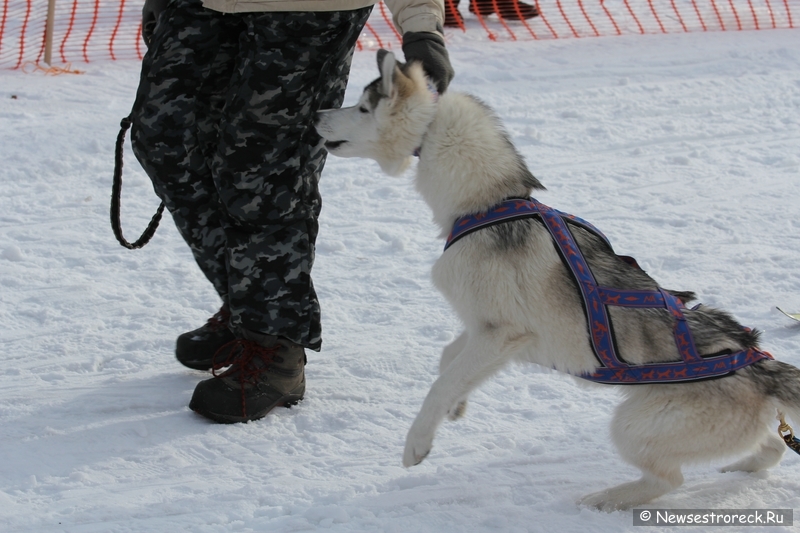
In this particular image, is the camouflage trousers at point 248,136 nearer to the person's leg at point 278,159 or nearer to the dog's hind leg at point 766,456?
the person's leg at point 278,159

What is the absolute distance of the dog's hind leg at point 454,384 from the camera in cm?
248

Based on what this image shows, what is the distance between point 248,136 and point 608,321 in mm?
1325

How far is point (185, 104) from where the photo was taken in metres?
2.78

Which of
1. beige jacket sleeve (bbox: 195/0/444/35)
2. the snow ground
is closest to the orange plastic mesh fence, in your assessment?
the snow ground

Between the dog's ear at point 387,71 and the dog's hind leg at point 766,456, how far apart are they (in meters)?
1.64

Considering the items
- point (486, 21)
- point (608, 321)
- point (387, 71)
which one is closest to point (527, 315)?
point (608, 321)

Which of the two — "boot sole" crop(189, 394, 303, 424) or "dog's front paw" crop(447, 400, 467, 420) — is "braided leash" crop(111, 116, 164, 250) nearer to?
"boot sole" crop(189, 394, 303, 424)

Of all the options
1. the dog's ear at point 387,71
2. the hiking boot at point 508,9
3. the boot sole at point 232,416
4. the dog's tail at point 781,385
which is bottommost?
the boot sole at point 232,416

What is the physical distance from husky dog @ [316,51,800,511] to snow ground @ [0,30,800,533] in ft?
0.76

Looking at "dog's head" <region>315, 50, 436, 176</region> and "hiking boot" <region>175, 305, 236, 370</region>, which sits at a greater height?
"dog's head" <region>315, 50, 436, 176</region>

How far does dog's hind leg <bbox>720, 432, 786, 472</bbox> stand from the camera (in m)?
2.58

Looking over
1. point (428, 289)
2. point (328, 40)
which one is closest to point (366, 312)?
point (428, 289)

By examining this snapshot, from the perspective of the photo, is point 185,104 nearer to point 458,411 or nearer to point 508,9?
point 458,411

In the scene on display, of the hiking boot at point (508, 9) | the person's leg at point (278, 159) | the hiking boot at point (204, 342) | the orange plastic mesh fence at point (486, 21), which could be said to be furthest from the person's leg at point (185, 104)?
the hiking boot at point (508, 9)
